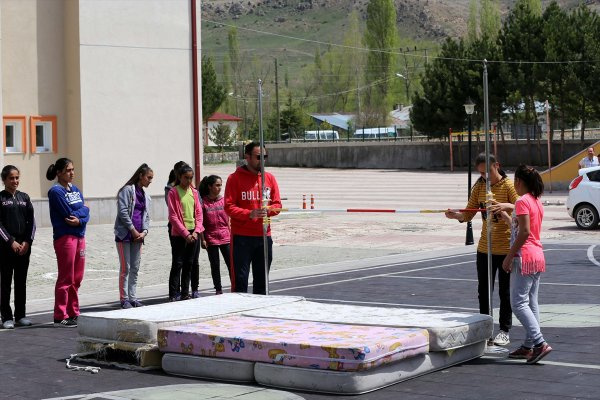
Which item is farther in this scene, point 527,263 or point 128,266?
point 128,266

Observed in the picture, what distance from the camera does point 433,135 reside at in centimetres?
7181

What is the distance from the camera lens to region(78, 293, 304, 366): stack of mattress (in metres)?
10.2

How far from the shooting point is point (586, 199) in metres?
28.1

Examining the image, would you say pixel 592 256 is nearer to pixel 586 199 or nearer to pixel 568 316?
pixel 586 199

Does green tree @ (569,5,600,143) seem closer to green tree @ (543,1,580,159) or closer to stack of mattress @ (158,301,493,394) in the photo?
green tree @ (543,1,580,159)

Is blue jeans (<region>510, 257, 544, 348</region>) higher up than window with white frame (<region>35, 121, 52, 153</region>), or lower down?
lower down

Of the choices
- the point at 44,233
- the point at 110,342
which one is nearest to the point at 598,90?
the point at 44,233

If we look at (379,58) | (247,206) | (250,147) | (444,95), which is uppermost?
(379,58)

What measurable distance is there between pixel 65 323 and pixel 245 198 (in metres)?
2.67

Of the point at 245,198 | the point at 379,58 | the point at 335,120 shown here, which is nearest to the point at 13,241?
the point at 245,198

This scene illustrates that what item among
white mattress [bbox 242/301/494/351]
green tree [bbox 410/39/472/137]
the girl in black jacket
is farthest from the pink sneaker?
green tree [bbox 410/39/472/137]

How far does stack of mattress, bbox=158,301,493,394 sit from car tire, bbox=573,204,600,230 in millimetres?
18302

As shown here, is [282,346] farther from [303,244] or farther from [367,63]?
[367,63]

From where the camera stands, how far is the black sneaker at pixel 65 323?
1297 centimetres
